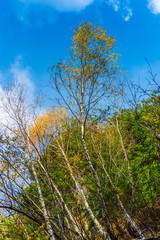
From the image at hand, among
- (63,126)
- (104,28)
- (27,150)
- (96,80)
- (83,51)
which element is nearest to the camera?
(96,80)

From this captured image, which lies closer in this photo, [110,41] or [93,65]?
[93,65]

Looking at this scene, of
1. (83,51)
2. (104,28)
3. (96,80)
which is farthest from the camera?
(104,28)

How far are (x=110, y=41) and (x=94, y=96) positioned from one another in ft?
8.92

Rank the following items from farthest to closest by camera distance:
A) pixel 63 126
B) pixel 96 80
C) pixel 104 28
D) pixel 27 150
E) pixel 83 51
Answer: pixel 63 126 < pixel 27 150 < pixel 104 28 < pixel 83 51 < pixel 96 80

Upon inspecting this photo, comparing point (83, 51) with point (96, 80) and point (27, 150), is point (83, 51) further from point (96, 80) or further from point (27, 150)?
point (27, 150)

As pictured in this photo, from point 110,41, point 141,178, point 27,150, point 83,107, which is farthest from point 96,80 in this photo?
point 141,178

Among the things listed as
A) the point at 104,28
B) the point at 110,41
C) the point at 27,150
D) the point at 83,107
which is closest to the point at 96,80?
the point at 83,107

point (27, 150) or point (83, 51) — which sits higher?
point (83, 51)

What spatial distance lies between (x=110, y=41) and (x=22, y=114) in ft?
15.7

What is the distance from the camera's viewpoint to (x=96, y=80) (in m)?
6.15

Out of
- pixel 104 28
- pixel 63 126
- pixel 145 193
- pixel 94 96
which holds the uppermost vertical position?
pixel 104 28

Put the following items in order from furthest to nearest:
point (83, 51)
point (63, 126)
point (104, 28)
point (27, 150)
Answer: point (63, 126), point (27, 150), point (104, 28), point (83, 51)

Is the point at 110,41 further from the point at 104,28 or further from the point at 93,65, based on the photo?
the point at 93,65

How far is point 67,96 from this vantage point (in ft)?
20.6
